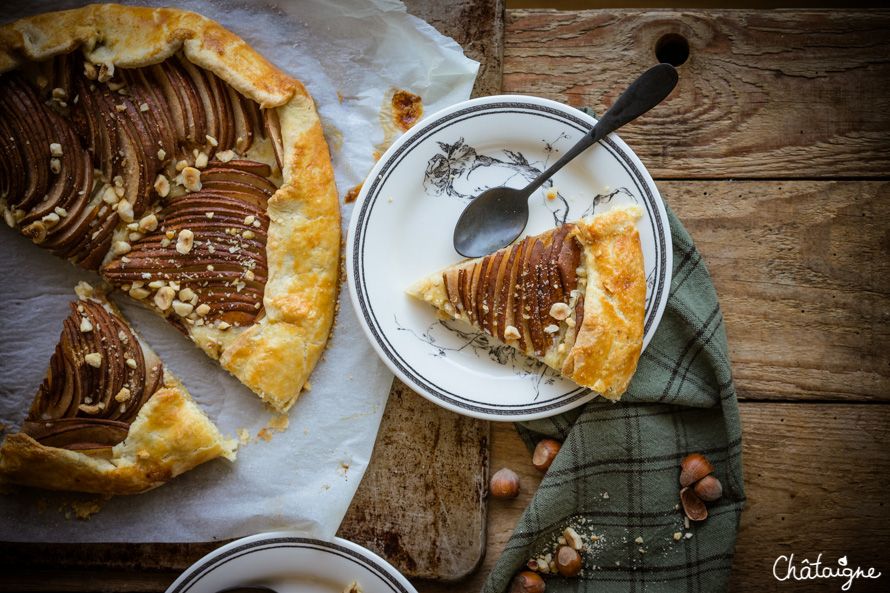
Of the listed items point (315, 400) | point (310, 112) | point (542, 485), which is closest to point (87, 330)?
point (315, 400)

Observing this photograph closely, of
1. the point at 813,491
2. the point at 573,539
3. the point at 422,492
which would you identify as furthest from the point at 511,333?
the point at 813,491

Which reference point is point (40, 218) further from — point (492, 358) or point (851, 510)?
point (851, 510)

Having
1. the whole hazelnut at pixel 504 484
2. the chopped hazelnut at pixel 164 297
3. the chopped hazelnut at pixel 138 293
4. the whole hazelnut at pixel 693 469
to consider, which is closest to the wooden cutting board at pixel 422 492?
the whole hazelnut at pixel 504 484

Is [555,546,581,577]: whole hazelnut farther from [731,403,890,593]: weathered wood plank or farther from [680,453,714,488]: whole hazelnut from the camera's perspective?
[731,403,890,593]: weathered wood plank

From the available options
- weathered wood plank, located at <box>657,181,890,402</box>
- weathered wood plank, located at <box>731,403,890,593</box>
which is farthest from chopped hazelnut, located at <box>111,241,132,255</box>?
weathered wood plank, located at <box>731,403,890,593</box>

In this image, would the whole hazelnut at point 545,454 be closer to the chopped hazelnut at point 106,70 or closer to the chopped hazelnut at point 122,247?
the chopped hazelnut at point 122,247

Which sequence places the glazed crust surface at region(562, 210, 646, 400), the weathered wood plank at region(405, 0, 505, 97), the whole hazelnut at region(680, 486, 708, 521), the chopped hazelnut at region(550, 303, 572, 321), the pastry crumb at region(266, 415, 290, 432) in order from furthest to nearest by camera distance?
the weathered wood plank at region(405, 0, 505, 97)
the pastry crumb at region(266, 415, 290, 432)
the whole hazelnut at region(680, 486, 708, 521)
the chopped hazelnut at region(550, 303, 572, 321)
the glazed crust surface at region(562, 210, 646, 400)

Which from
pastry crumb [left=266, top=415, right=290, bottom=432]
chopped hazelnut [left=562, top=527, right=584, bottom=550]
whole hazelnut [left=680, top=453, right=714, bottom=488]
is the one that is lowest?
chopped hazelnut [left=562, top=527, right=584, bottom=550]
